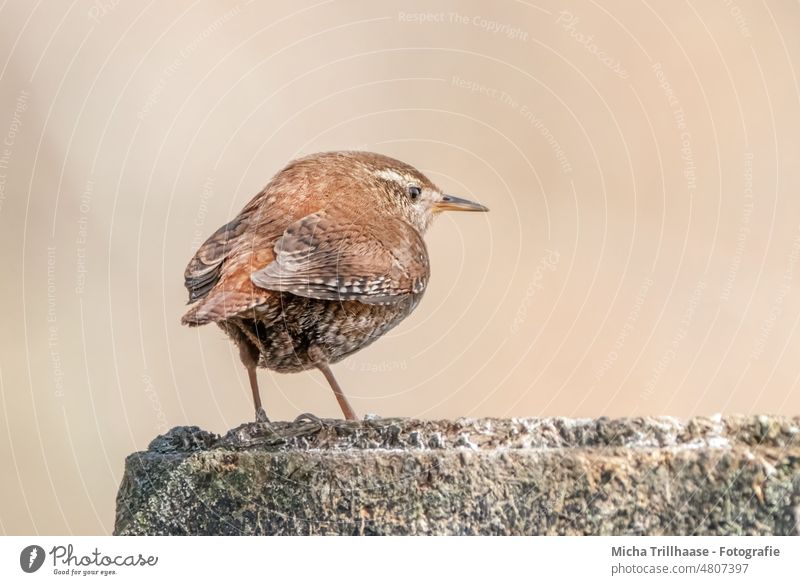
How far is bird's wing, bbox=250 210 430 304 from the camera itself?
4.98 m

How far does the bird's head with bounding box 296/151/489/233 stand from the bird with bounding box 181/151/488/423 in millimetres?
78

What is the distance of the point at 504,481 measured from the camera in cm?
354

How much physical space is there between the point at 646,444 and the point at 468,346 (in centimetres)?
400

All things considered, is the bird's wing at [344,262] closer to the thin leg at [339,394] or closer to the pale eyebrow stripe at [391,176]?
the thin leg at [339,394]

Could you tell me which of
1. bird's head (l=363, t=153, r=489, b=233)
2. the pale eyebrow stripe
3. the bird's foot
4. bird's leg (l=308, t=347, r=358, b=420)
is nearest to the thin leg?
bird's leg (l=308, t=347, r=358, b=420)

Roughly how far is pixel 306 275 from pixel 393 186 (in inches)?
79.0

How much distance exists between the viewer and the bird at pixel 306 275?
498 centimetres

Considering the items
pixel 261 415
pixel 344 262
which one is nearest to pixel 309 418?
pixel 261 415

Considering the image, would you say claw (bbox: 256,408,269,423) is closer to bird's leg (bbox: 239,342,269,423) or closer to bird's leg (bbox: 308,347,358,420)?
bird's leg (bbox: 239,342,269,423)

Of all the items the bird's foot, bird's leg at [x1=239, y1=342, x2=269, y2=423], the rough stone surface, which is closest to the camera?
the rough stone surface

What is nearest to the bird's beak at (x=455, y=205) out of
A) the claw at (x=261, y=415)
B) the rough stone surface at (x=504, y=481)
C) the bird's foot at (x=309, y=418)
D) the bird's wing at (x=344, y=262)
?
the bird's wing at (x=344, y=262)

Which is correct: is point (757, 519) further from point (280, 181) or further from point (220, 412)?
point (220, 412)

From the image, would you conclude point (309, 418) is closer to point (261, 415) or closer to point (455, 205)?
point (261, 415)
